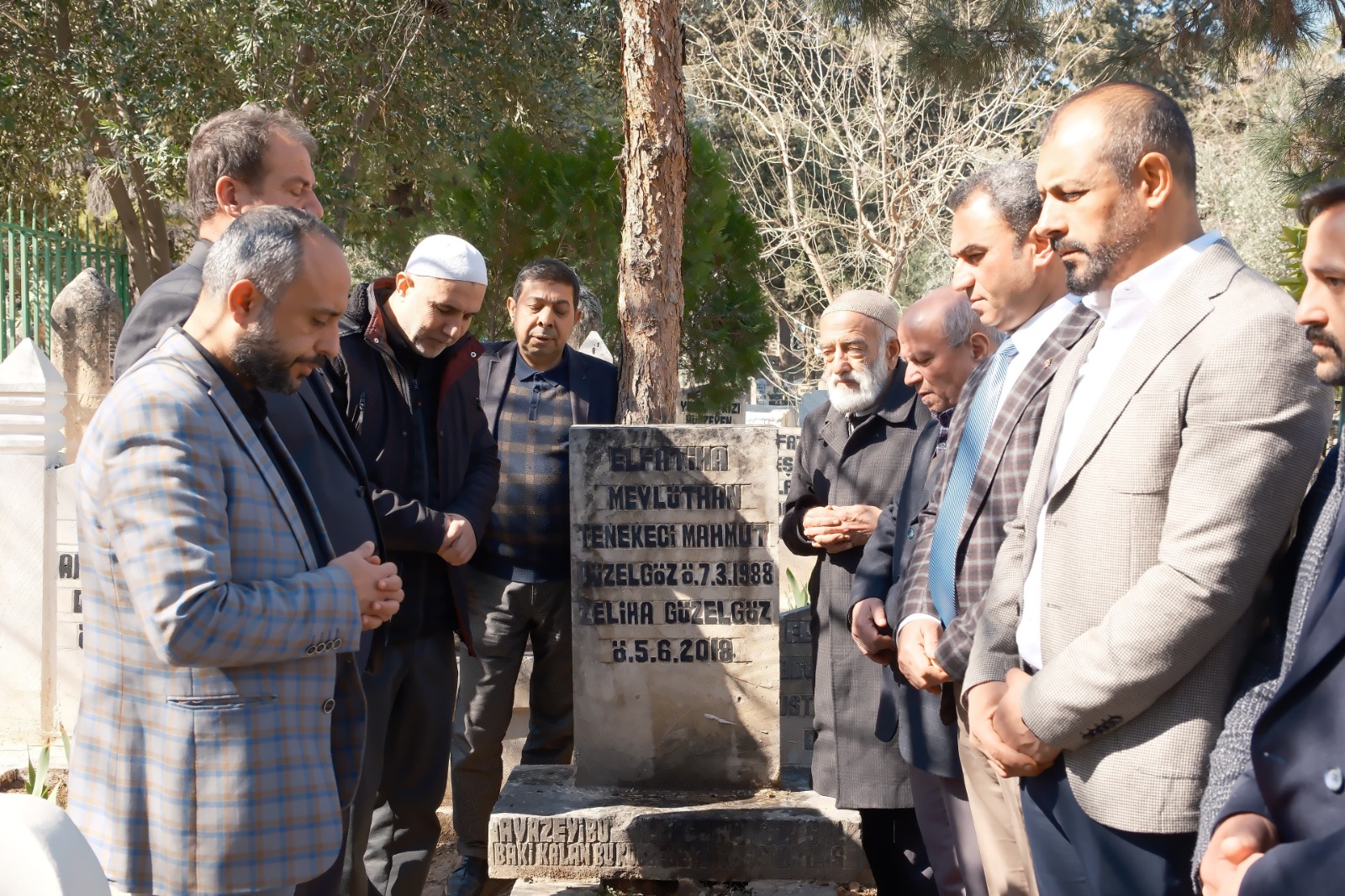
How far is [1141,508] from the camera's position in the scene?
1.86 metres

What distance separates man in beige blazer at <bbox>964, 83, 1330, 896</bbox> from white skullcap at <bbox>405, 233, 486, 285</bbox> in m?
2.00

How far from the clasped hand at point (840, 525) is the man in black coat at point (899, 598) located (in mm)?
204

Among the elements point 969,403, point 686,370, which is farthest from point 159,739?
point 686,370

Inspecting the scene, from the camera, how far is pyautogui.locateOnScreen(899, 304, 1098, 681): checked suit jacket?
7.75 feet

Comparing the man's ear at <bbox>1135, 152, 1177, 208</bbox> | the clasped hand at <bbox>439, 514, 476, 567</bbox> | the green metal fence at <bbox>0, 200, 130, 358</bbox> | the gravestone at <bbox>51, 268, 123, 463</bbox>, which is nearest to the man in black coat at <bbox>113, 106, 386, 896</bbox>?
the clasped hand at <bbox>439, 514, 476, 567</bbox>

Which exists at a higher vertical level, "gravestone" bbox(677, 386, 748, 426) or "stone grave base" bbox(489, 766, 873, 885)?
"gravestone" bbox(677, 386, 748, 426)

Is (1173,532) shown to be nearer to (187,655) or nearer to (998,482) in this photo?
(998,482)

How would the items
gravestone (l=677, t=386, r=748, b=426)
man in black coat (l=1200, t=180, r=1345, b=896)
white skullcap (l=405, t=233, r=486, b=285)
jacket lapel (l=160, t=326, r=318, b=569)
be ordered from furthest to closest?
gravestone (l=677, t=386, r=748, b=426), white skullcap (l=405, t=233, r=486, b=285), jacket lapel (l=160, t=326, r=318, b=569), man in black coat (l=1200, t=180, r=1345, b=896)

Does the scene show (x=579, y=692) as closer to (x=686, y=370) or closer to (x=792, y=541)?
(x=792, y=541)

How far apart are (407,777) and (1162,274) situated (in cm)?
261

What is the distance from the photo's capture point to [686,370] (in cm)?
917

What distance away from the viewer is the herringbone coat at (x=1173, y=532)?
1.73 metres

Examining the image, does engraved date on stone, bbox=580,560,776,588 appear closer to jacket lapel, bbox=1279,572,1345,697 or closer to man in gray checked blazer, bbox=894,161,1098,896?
man in gray checked blazer, bbox=894,161,1098,896

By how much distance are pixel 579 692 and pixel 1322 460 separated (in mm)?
2855
